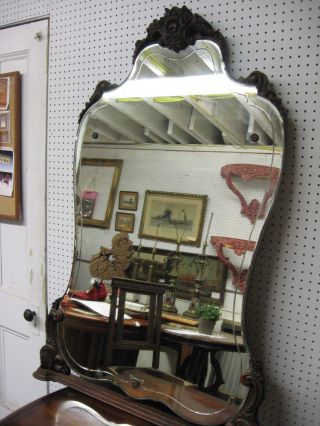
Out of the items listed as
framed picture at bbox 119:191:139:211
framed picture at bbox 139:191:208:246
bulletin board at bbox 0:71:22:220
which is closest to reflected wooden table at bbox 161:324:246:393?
framed picture at bbox 139:191:208:246

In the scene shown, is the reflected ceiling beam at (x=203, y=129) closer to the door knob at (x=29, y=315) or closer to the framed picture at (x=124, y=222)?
the framed picture at (x=124, y=222)

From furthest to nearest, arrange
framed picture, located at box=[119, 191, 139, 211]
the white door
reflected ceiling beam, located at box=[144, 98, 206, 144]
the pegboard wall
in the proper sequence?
the white door
framed picture, located at box=[119, 191, 139, 211]
reflected ceiling beam, located at box=[144, 98, 206, 144]
the pegboard wall

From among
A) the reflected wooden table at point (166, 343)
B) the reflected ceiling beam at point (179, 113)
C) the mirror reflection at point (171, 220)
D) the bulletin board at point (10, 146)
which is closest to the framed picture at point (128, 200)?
the mirror reflection at point (171, 220)

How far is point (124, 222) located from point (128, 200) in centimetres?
7

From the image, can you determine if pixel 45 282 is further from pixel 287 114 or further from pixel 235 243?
pixel 287 114

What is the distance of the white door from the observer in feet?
4.81

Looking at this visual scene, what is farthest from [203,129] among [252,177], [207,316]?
[207,316]

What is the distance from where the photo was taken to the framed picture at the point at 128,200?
1171mm

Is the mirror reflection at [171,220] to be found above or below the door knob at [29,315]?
above

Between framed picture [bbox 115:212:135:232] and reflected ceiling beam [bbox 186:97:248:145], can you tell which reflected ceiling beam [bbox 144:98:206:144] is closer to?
reflected ceiling beam [bbox 186:97:248:145]

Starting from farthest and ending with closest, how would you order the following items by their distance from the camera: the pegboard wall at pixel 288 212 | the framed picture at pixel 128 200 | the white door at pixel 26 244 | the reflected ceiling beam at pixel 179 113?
the white door at pixel 26 244, the framed picture at pixel 128 200, the reflected ceiling beam at pixel 179 113, the pegboard wall at pixel 288 212

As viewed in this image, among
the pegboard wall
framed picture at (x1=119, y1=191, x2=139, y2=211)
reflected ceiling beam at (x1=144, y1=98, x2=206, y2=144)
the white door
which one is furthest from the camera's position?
the white door

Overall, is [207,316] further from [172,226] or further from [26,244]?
[26,244]

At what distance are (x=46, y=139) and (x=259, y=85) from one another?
861 millimetres
